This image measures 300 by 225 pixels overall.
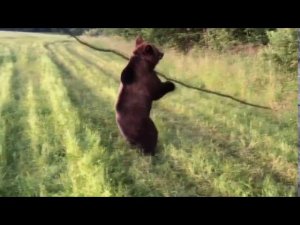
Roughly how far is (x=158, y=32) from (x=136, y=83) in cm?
47

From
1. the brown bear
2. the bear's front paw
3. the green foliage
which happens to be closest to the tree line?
the green foliage

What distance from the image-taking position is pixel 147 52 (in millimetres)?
4406

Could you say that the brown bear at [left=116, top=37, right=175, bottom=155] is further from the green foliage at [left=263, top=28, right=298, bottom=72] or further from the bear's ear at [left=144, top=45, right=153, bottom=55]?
the green foliage at [left=263, top=28, right=298, bottom=72]

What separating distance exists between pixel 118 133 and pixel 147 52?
0.73m

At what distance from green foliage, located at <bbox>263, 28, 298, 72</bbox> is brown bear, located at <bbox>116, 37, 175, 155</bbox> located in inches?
37.3

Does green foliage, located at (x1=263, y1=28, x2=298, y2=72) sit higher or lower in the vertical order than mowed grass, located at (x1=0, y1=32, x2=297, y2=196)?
higher

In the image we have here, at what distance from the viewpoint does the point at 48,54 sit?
4.62 metres

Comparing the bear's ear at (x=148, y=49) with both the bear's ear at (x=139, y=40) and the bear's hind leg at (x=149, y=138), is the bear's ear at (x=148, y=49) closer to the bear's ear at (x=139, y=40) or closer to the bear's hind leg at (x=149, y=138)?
the bear's ear at (x=139, y=40)

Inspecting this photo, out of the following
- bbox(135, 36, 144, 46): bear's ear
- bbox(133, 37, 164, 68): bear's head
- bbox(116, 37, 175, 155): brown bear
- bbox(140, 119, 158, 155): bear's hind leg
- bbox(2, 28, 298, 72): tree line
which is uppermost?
bbox(2, 28, 298, 72): tree line

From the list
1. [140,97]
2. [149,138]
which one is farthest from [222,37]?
[149,138]

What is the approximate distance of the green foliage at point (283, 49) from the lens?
171 inches

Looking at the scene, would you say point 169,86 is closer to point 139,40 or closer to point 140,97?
point 140,97

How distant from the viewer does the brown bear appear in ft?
14.5
